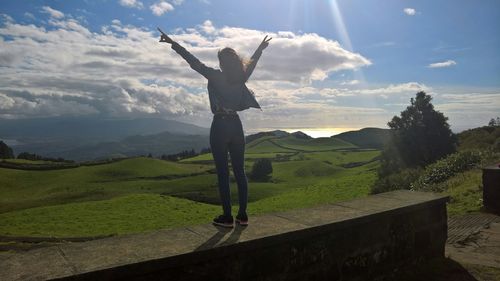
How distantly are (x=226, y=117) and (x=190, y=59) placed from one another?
91 centimetres

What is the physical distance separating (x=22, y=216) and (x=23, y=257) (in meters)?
45.6

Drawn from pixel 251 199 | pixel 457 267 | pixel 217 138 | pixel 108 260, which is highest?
pixel 217 138

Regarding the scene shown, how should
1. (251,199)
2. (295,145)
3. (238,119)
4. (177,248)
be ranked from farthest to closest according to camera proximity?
(295,145)
(251,199)
(238,119)
(177,248)

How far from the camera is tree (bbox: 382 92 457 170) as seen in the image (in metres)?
48.4

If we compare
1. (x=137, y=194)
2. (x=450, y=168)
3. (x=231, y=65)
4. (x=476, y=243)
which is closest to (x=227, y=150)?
(x=231, y=65)

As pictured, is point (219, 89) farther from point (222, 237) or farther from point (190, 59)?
point (222, 237)

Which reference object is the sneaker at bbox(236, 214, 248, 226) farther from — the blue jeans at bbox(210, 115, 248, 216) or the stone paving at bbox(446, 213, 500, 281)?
the stone paving at bbox(446, 213, 500, 281)

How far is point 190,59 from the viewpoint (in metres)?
5.60

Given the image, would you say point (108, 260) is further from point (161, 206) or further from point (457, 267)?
point (161, 206)

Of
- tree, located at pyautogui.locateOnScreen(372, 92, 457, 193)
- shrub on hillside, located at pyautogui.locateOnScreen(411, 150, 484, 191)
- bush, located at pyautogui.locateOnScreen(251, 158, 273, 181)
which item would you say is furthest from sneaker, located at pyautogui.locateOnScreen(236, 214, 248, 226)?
bush, located at pyautogui.locateOnScreen(251, 158, 273, 181)

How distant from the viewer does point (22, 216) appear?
43.8 m

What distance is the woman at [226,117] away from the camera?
18.7 ft

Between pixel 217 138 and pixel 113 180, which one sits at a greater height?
pixel 217 138

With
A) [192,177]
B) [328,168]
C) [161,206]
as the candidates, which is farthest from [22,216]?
[328,168]
